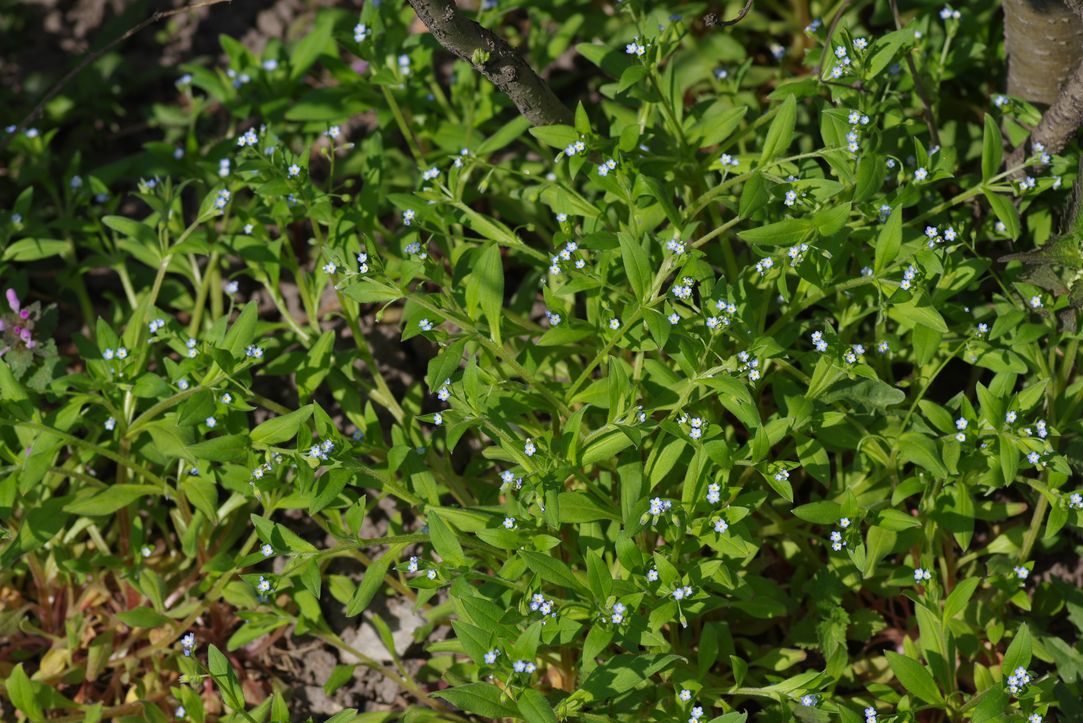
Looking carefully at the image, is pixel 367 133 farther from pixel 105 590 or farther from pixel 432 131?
pixel 105 590

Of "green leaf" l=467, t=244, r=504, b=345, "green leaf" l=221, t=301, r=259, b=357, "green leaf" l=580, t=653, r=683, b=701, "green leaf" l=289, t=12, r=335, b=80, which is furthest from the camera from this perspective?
"green leaf" l=289, t=12, r=335, b=80

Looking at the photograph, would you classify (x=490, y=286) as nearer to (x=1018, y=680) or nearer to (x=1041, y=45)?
(x=1018, y=680)

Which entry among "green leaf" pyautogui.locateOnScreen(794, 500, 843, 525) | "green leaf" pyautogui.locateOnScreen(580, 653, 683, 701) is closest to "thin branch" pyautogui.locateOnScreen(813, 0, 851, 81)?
"green leaf" pyautogui.locateOnScreen(794, 500, 843, 525)

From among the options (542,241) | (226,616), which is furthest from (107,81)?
(226,616)

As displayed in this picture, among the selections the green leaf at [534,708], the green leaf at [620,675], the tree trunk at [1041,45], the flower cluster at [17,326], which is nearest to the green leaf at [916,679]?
the green leaf at [620,675]

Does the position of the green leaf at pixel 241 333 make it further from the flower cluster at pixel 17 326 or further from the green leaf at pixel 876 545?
the green leaf at pixel 876 545

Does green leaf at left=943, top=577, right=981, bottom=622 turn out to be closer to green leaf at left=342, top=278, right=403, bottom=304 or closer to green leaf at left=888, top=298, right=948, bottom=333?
green leaf at left=888, top=298, right=948, bottom=333
